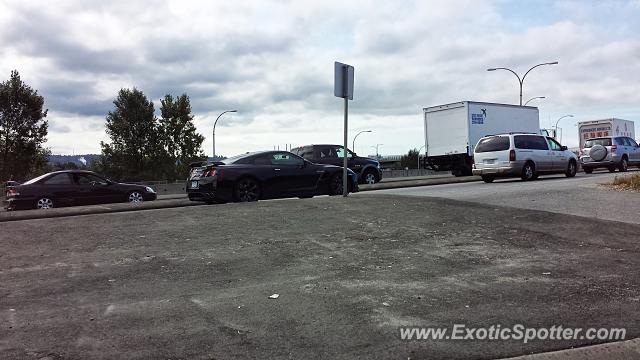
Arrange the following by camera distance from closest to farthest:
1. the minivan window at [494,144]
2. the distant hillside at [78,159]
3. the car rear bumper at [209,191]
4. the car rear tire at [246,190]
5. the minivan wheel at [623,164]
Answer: the car rear bumper at [209,191]
the car rear tire at [246,190]
the minivan window at [494,144]
the minivan wheel at [623,164]
the distant hillside at [78,159]

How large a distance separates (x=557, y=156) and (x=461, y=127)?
6.28 m

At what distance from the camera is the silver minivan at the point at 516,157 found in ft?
62.1

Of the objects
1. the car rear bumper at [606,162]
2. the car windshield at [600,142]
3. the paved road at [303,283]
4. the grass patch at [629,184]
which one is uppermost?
the car windshield at [600,142]

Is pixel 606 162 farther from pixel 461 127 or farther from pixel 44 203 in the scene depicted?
pixel 44 203

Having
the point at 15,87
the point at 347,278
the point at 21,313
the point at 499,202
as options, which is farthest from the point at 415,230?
the point at 15,87

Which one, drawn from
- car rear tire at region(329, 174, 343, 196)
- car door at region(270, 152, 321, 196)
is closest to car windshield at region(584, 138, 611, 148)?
car rear tire at region(329, 174, 343, 196)

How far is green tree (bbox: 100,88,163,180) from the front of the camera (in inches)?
2028

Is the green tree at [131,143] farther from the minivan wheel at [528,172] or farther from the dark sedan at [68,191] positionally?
the minivan wheel at [528,172]

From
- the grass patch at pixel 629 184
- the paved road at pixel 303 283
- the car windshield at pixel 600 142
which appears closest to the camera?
the paved road at pixel 303 283

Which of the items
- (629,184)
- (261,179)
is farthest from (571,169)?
(261,179)

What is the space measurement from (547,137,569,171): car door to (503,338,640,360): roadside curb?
17589mm

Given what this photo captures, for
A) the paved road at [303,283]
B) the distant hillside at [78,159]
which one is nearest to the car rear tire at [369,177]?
the paved road at [303,283]

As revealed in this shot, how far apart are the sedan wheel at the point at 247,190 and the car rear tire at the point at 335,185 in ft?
6.94

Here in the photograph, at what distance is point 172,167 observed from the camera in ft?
171
